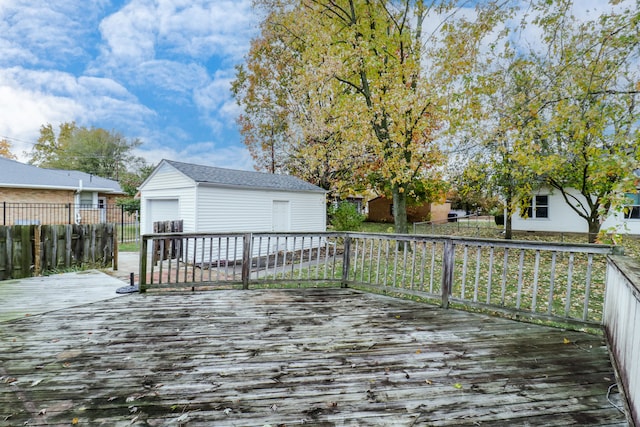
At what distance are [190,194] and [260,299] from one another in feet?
20.1

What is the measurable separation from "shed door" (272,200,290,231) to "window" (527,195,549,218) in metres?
12.5

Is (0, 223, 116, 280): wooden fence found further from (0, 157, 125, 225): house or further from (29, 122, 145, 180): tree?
(29, 122, 145, 180): tree

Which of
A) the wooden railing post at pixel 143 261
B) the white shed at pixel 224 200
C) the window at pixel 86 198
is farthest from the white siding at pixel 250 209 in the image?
the window at pixel 86 198

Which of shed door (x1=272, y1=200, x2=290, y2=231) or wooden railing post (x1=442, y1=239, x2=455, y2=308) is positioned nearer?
wooden railing post (x1=442, y1=239, x2=455, y2=308)

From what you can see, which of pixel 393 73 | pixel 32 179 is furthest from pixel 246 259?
pixel 32 179

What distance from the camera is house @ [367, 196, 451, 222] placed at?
23.8 m

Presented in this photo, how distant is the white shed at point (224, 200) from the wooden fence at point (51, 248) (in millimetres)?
2467

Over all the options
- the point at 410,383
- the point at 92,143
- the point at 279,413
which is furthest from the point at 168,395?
the point at 92,143

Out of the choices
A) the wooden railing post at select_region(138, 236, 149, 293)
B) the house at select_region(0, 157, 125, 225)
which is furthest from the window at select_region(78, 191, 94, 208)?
the wooden railing post at select_region(138, 236, 149, 293)

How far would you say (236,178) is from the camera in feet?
36.3

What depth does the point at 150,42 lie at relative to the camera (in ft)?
55.7

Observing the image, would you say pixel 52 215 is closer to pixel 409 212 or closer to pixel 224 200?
pixel 224 200

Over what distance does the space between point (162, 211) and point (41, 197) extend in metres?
8.93

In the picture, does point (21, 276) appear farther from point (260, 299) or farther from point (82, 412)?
point (82, 412)
